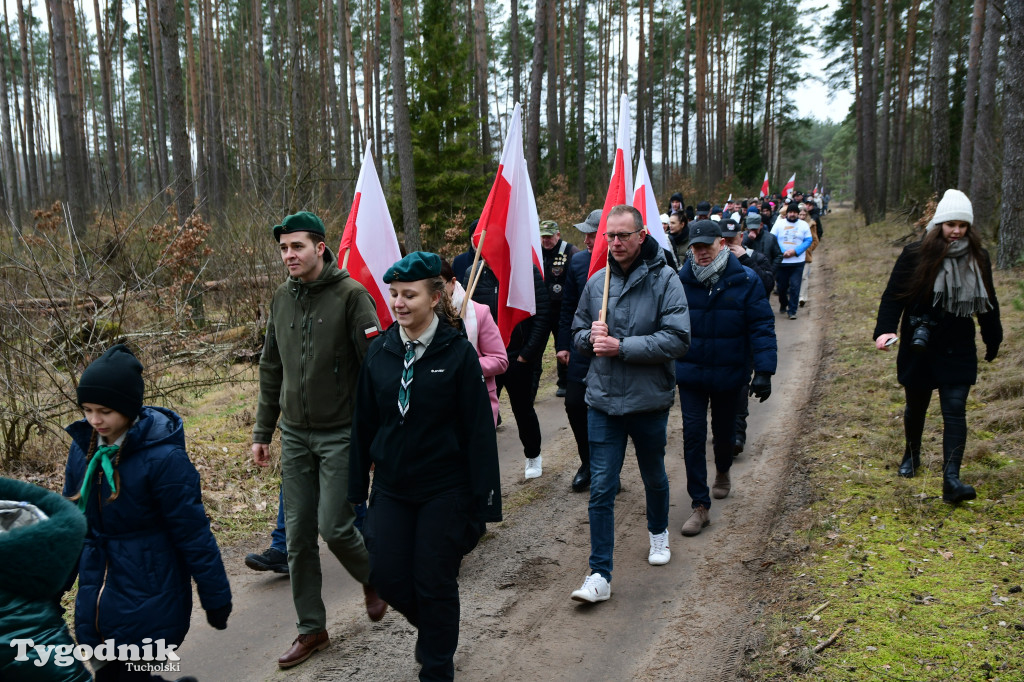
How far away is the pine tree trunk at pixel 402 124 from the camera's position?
1501 cm

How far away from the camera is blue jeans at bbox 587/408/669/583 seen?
4773 millimetres

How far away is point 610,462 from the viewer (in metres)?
4.85

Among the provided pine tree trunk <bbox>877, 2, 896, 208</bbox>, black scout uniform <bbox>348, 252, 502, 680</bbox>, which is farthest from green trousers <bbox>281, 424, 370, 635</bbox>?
pine tree trunk <bbox>877, 2, 896, 208</bbox>

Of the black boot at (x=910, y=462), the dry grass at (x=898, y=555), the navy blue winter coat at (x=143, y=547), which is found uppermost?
the navy blue winter coat at (x=143, y=547)

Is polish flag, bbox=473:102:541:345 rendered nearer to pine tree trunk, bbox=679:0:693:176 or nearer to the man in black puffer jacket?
the man in black puffer jacket

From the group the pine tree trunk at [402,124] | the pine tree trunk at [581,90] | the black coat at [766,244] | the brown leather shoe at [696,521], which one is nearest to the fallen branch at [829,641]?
the brown leather shoe at [696,521]

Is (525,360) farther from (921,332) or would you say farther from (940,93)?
(940,93)

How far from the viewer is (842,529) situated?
5352mm

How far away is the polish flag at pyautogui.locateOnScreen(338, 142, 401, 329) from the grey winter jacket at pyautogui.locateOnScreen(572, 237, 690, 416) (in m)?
2.09

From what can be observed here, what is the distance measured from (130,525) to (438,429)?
1.29 metres

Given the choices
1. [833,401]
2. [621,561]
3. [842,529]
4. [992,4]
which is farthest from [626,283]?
[992,4]

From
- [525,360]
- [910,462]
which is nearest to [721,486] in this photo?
[910,462]

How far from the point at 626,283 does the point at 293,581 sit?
263 centimetres

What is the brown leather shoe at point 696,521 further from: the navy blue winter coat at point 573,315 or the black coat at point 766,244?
the black coat at point 766,244
